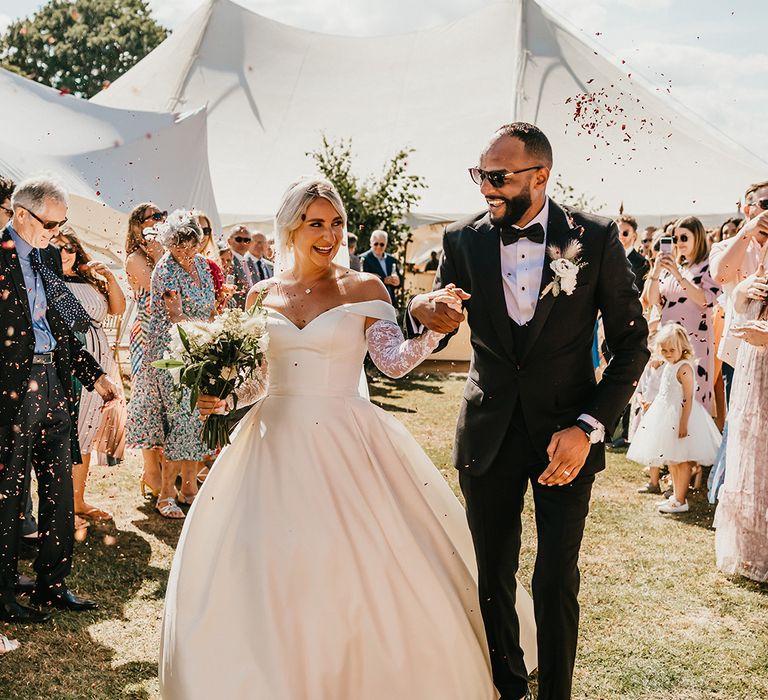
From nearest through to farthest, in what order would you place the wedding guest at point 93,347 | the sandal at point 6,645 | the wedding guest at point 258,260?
the sandal at point 6,645
the wedding guest at point 93,347
the wedding guest at point 258,260

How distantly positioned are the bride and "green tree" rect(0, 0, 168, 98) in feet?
161

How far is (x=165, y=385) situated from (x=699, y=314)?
14.9 ft

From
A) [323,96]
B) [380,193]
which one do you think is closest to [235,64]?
[323,96]

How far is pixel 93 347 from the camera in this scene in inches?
238

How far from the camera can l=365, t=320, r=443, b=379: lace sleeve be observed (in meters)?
3.41

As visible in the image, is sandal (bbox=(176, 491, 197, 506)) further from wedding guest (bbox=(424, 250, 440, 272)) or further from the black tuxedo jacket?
wedding guest (bbox=(424, 250, 440, 272))

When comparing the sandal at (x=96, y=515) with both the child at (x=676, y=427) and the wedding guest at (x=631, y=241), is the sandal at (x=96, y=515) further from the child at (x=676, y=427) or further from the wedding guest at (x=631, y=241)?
the wedding guest at (x=631, y=241)

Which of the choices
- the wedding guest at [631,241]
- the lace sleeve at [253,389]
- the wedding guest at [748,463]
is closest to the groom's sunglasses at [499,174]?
the lace sleeve at [253,389]

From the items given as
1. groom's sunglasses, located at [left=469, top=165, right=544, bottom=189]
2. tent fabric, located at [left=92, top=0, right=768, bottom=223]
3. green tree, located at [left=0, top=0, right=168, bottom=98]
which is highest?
green tree, located at [left=0, top=0, right=168, bottom=98]

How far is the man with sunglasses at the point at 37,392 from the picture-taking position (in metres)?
4.18

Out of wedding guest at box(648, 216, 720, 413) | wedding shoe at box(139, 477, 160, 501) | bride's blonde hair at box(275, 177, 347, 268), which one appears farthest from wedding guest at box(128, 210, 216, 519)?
wedding guest at box(648, 216, 720, 413)

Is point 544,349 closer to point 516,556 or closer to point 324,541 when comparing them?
point 516,556

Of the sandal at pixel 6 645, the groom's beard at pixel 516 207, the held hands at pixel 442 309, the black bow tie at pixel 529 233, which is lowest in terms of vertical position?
the sandal at pixel 6 645

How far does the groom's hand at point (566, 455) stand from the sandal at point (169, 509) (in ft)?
12.6
